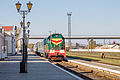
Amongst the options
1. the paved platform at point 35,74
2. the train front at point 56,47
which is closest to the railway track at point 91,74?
the paved platform at point 35,74

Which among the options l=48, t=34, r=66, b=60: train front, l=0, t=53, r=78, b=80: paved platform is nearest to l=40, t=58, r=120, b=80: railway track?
l=0, t=53, r=78, b=80: paved platform

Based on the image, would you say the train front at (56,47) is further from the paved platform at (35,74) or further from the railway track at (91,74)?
the railway track at (91,74)

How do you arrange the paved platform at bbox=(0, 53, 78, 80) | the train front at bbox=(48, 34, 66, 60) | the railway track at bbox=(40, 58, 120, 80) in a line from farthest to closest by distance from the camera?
the train front at bbox=(48, 34, 66, 60), the railway track at bbox=(40, 58, 120, 80), the paved platform at bbox=(0, 53, 78, 80)

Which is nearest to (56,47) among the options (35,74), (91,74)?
(91,74)

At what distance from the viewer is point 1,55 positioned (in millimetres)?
40750

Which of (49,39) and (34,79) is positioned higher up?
(49,39)

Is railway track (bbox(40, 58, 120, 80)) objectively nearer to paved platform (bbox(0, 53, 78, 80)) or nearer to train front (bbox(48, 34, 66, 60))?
paved platform (bbox(0, 53, 78, 80))

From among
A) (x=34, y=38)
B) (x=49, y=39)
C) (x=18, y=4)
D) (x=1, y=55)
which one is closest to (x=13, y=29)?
(x=34, y=38)

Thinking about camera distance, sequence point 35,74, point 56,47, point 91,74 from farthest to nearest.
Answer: point 56,47 → point 91,74 → point 35,74

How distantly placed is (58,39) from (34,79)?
19.5m

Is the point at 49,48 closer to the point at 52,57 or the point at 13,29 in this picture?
the point at 52,57

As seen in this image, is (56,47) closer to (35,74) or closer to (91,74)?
(91,74)

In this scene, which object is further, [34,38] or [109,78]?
[34,38]

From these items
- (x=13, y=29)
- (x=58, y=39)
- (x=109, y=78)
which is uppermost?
(x=13, y=29)
